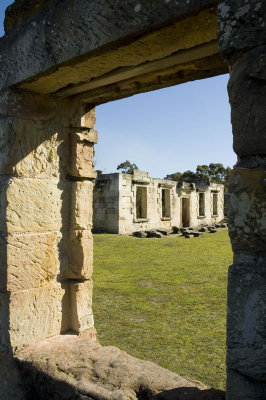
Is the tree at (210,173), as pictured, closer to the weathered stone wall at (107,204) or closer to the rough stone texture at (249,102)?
the weathered stone wall at (107,204)

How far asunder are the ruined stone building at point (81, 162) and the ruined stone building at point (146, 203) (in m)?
12.3

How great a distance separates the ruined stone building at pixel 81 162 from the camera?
143 cm

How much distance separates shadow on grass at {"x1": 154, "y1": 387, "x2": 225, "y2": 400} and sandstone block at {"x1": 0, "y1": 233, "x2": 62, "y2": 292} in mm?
1356

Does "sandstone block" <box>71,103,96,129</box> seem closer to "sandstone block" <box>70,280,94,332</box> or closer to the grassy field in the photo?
"sandstone block" <box>70,280,94,332</box>

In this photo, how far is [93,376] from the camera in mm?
2234

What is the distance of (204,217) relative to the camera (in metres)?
23.0

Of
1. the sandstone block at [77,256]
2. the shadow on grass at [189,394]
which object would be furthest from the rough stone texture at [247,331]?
the sandstone block at [77,256]

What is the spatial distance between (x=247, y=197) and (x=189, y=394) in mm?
1188

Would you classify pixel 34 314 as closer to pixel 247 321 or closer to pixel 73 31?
pixel 247 321

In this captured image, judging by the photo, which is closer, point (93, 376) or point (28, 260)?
point (93, 376)

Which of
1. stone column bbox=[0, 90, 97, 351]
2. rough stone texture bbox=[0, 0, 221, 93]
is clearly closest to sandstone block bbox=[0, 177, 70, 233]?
stone column bbox=[0, 90, 97, 351]

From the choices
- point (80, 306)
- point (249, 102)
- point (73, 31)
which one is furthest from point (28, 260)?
point (249, 102)

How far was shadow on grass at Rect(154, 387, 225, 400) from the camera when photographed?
1.87 m

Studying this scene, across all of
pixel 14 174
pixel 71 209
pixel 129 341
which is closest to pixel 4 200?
pixel 14 174
